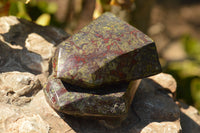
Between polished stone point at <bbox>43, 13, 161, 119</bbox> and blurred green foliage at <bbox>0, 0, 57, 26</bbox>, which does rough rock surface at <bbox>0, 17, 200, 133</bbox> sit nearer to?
polished stone point at <bbox>43, 13, 161, 119</bbox>

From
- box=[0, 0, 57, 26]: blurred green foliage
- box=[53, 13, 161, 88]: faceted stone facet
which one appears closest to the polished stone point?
box=[53, 13, 161, 88]: faceted stone facet

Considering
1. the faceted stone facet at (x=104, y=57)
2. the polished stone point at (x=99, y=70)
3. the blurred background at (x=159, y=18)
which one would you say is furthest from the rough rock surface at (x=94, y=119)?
the blurred background at (x=159, y=18)

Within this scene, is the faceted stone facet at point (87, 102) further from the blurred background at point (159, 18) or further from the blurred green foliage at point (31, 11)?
the blurred green foliage at point (31, 11)

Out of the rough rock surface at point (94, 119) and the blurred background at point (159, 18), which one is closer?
the rough rock surface at point (94, 119)

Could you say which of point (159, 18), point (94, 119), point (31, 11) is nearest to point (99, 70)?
point (94, 119)

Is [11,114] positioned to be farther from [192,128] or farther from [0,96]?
[192,128]

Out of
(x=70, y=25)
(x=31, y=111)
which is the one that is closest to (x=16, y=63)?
(x=31, y=111)
